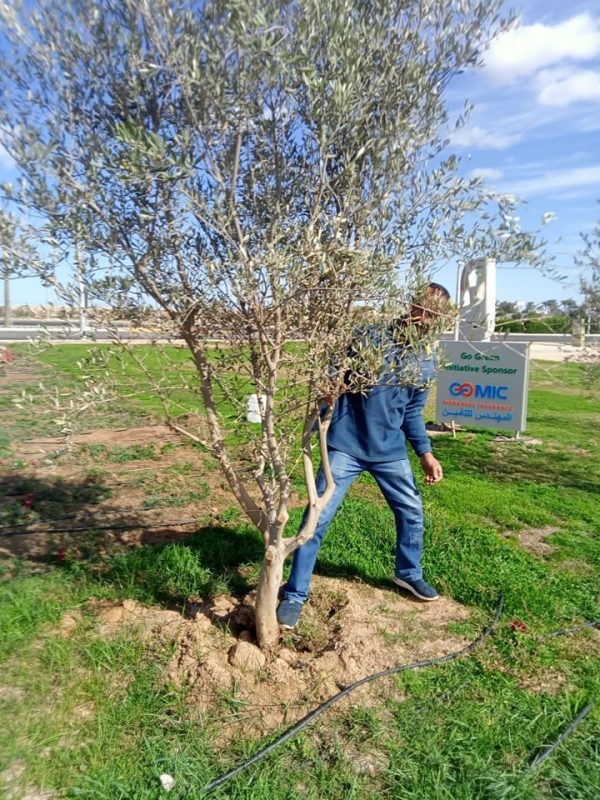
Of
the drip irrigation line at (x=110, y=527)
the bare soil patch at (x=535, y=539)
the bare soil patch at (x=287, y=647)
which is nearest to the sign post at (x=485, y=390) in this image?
the bare soil patch at (x=535, y=539)

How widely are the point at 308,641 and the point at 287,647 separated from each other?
0.54 feet

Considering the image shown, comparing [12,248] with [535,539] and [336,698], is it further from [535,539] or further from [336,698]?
[535,539]

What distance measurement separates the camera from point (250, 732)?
10.7 feet

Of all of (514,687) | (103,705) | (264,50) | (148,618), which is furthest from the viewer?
(148,618)

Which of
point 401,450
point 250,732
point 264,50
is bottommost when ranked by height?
point 250,732

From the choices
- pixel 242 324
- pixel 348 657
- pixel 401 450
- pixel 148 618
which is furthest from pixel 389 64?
pixel 148 618

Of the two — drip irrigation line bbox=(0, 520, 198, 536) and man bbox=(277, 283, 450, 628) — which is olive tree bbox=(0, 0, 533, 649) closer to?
man bbox=(277, 283, 450, 628)

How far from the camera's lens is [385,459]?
14.6ft

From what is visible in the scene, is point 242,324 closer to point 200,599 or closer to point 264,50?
point 264,50

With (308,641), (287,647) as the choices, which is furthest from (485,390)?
(287,647)

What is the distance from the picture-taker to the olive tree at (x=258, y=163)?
9.64ft

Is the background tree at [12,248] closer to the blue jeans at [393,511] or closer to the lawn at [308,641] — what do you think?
the lawn at [308,641]

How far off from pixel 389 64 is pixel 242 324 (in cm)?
145

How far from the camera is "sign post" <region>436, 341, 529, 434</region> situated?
1047cm
